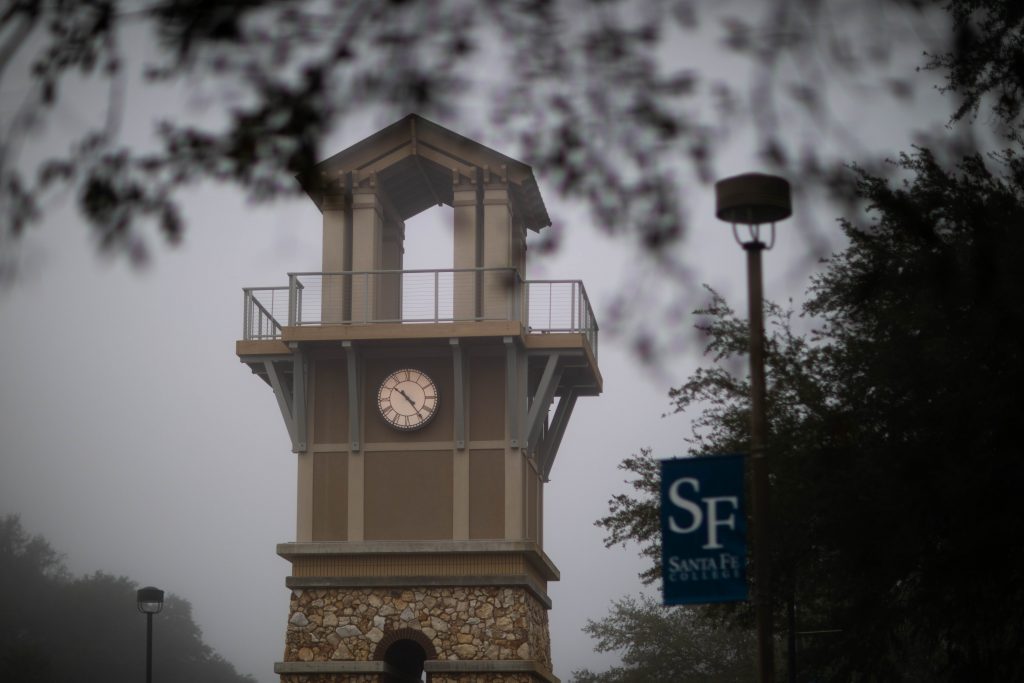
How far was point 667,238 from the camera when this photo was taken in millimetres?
9289

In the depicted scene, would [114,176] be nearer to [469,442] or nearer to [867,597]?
[867,597]

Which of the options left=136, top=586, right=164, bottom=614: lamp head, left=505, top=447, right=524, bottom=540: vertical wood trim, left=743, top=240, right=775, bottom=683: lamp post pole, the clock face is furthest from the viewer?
the clock face

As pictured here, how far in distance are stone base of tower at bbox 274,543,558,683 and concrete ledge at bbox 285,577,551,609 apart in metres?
0.02

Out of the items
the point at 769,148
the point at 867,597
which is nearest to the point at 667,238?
the point at 769,148

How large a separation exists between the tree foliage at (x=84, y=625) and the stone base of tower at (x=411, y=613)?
34801 mm

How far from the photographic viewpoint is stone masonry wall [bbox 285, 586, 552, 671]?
101ft

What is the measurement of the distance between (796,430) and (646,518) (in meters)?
5.65

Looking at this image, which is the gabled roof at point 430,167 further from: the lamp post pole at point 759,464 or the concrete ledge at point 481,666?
the lamp post pole at point 759,464

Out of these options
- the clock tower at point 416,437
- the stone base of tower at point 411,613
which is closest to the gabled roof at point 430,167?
the clock tower at point 416,437

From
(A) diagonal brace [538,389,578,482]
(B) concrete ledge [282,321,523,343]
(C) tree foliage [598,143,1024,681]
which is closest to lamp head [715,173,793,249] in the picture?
(C) tree foliage [598,143,1024,681]

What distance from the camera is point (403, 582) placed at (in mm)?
31281

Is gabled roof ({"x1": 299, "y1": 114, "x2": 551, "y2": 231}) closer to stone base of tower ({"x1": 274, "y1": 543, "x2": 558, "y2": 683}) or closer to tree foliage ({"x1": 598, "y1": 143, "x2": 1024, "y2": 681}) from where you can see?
stone base of tower ({"x1": 274, "y1": 543, "x2": 558, "y2": 683})

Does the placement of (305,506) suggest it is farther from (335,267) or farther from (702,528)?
(702,528)

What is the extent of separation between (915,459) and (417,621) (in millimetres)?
14587
